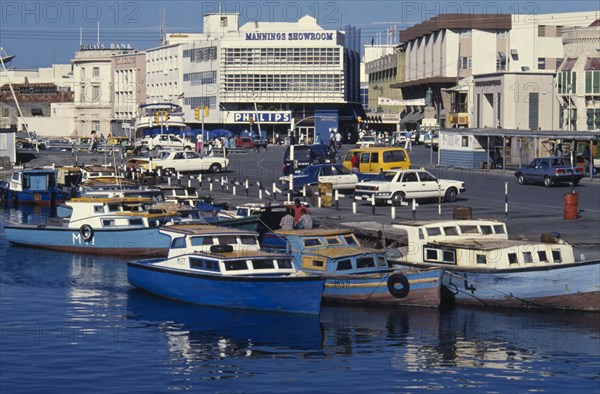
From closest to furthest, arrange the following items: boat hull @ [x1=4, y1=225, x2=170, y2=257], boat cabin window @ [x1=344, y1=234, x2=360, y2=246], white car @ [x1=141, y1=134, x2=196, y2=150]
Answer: boat cabin window @ [x1=344, y1=234, x2=360, y2=246] < boat hull @ [x1=4, y1=225, x2=170, y2=257] < white car @ [x1=141, y1=134, x2=196, y2=150]

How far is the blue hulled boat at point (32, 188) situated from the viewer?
7462 cm

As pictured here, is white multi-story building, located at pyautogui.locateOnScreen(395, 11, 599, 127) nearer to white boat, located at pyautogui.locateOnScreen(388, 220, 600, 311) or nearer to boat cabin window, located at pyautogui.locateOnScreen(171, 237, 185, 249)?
boat cabin window, located at pyautogui.locateOnScreen(171, 237, 185, 249)

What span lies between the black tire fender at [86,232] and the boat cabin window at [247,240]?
13.7 meters

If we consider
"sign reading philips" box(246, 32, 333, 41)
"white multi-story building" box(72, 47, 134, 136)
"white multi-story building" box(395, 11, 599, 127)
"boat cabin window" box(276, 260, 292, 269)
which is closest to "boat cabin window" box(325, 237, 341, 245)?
Result: "boat cabin window" box(276, 260, 292, 269)

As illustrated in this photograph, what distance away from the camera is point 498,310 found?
118 feet

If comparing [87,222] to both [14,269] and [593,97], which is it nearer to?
[14,269]

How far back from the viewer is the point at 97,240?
50.8m

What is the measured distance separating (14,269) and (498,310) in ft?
64.7

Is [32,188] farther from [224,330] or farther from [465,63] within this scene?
[465,63]

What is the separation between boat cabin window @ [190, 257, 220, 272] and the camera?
37.0m

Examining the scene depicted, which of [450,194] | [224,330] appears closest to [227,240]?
[224,330]

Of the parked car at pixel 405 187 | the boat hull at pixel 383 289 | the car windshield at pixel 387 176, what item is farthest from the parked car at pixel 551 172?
the boat hull at pixel 383 289

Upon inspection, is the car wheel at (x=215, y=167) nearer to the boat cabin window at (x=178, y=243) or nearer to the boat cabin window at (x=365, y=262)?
the boat cabin window at (x=178, y=243)

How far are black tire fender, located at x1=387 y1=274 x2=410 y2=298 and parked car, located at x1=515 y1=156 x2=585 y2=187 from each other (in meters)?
32.7
